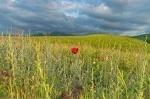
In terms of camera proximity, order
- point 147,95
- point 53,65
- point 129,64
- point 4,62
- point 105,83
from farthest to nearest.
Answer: point 129,64
point 4,62
point 53,65
point 105,83
point 147,95

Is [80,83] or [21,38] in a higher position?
[21,38]

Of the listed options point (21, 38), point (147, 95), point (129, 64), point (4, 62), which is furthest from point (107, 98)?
point (129, 64)

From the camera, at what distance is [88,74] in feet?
30.2

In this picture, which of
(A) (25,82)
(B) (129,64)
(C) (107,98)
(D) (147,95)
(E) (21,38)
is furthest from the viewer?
(B) (129,64)

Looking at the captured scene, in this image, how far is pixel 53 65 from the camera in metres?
9.29

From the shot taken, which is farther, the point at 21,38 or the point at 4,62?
the point at 21,38

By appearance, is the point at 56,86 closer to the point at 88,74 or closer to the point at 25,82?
the point at 25,82

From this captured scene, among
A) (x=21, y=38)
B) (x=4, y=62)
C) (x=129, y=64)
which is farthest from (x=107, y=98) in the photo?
(x=129, y=64)

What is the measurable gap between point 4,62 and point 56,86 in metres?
2.78

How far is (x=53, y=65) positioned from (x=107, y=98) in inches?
118

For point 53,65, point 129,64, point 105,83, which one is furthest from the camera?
point 129,64

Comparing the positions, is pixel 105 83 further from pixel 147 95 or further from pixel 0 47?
pixel 0 47

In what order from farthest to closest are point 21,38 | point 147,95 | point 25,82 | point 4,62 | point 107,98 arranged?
point 21,38, point 4,62, point 25,82, point 147,95, point 107,98

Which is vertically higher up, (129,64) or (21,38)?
(21,38)
